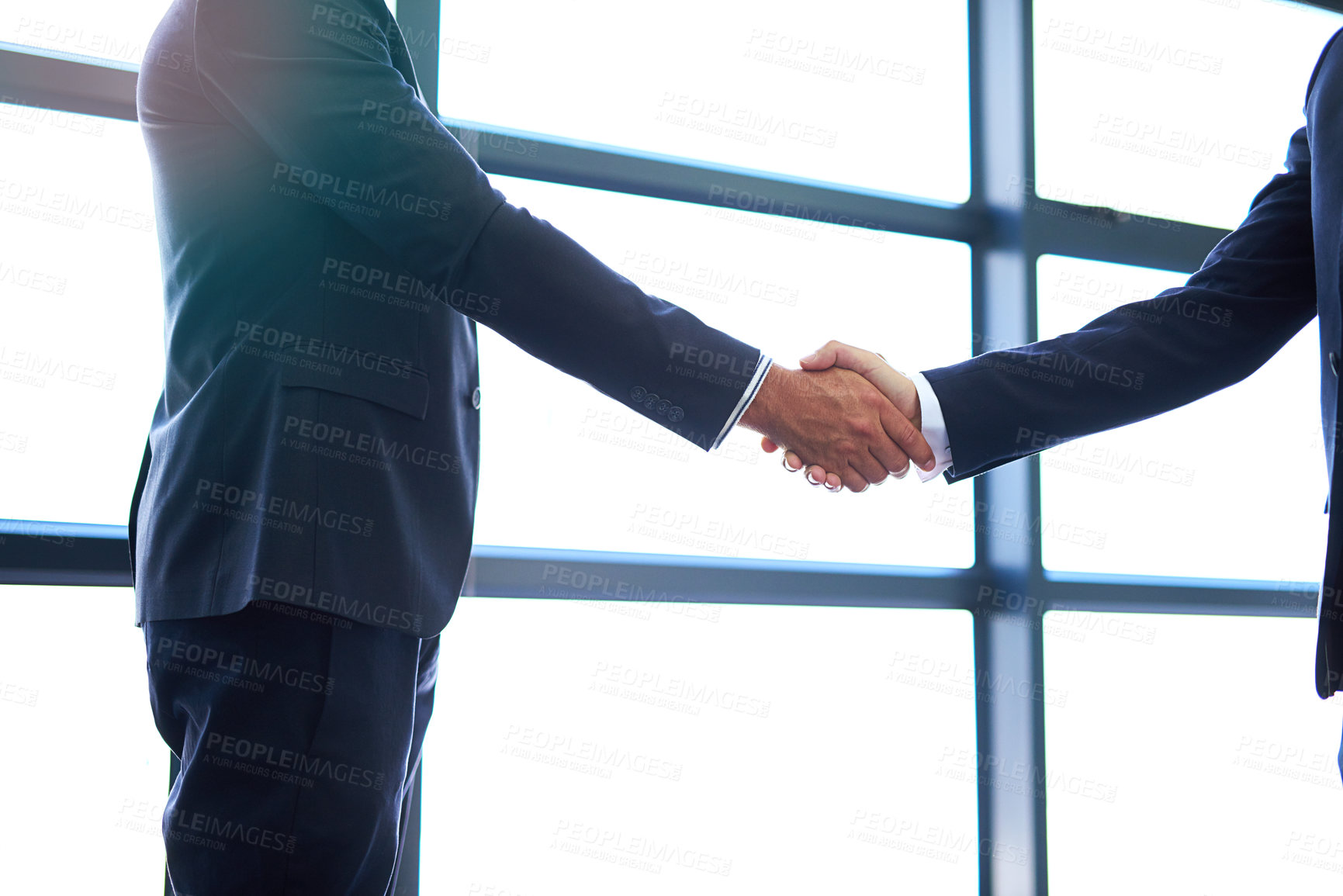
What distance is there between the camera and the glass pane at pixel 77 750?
5.10ft

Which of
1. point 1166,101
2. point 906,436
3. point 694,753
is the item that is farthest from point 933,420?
point 1166,101

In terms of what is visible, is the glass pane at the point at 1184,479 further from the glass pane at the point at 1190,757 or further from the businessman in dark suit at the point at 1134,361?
the businessman in dark suit at the point at 1134,361

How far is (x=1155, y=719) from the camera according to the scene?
2.36 metres

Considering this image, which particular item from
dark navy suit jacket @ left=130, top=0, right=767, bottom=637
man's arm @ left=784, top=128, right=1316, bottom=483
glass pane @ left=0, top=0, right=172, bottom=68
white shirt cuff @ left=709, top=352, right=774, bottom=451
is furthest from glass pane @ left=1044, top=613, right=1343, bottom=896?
glass pane @ left=0, top=0, right=172, bottom=68

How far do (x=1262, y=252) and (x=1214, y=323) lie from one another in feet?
0.46

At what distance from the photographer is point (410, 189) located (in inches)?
44.2

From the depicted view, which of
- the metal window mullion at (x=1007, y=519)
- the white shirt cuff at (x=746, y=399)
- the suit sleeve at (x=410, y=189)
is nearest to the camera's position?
the suit sleeve at (x=410, y=189)

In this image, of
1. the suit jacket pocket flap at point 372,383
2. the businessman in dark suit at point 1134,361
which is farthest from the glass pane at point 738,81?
the suit jacket pocket flap at point 372,383

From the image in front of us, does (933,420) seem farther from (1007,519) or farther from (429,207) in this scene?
(429,207)

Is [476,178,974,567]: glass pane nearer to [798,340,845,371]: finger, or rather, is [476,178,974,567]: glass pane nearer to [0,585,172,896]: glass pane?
[798,340,845,371]: finger

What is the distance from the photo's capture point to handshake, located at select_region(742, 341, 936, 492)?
1521 mm

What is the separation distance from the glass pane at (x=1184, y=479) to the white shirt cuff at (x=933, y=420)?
2.48 feet

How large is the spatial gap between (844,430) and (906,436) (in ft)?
0.38

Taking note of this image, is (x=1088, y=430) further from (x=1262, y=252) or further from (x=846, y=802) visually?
(x=846, y=802)
